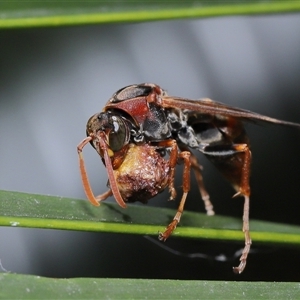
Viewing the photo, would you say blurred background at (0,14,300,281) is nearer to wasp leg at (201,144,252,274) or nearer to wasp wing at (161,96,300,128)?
wasp leg at (201,144,252,274)

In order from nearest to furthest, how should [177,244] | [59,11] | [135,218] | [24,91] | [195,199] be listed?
[59,11]
[135,218]
[177,244]
[195,199]
[24,91]

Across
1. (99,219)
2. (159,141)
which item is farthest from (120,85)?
(99,219)

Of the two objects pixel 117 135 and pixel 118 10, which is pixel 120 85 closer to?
pixel 117 135

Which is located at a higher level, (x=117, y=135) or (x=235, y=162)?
(x=117, y=135)

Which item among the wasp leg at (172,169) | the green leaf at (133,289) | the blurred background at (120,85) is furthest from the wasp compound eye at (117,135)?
the blurred background at (120,85)

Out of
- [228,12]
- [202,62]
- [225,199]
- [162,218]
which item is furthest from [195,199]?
[228,12]

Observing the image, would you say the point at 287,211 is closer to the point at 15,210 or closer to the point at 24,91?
the point at 24,91

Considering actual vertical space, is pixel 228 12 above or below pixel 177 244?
above
